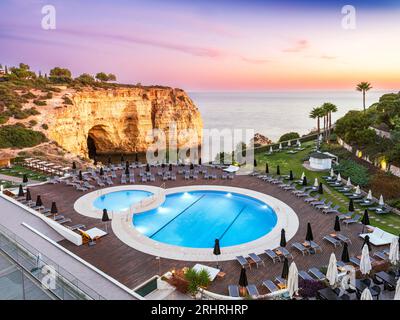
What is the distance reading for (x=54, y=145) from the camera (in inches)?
1591

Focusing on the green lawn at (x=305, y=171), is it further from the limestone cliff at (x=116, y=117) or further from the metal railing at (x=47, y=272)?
the limestone cliff at (x=116, y=117)

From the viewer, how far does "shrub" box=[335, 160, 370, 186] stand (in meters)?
25.0

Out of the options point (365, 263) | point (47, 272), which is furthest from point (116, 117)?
point (365, 263)

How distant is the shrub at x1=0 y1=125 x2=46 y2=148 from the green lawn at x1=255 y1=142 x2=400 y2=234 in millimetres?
27973

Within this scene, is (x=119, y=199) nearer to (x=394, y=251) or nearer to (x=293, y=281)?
(x=293, y=281)

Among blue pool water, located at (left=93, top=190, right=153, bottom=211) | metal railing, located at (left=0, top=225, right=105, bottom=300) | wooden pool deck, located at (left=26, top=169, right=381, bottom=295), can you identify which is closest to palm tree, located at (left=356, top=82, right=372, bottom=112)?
wooden pool deck, located at (left=26, top=169, right=381, bottom=295)

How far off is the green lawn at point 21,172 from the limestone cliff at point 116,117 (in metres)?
16.0

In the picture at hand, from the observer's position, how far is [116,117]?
6175 centimetres

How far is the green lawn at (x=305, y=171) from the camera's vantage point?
18812 mm

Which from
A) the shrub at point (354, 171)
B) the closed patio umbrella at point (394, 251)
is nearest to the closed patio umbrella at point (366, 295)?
the closed patio umbrella at point (394, 251)

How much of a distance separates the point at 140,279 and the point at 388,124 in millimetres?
33962
